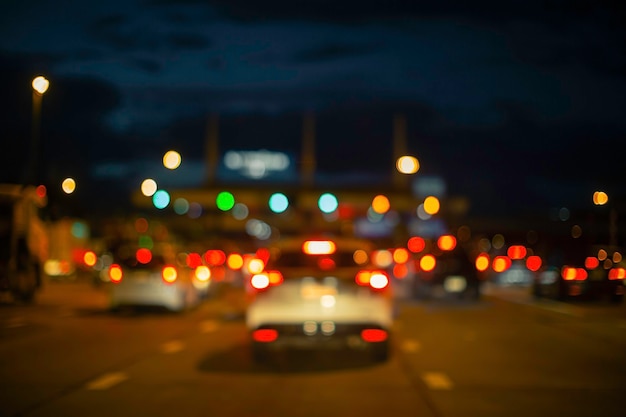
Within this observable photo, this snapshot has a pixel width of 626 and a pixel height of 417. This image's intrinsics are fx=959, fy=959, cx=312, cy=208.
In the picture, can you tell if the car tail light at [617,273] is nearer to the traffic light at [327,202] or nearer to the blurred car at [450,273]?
the blurred car at [450,273]

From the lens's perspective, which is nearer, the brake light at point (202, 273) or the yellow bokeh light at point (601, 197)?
the brake light at point (202, 273)

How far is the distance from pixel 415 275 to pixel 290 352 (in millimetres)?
18114

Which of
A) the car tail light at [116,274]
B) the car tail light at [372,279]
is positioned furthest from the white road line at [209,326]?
the car tail light at [372,279]

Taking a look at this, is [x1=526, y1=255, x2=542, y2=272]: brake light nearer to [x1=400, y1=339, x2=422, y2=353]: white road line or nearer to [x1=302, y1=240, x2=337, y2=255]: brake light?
[x1=400, y1=339, x2=422, y2=353]: white road line

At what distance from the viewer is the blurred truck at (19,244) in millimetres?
26547

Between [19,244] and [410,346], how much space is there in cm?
1453

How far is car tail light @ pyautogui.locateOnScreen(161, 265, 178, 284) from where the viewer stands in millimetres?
23938

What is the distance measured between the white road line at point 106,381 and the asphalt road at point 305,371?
0.01m

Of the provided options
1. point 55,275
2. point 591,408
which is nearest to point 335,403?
point 591,408

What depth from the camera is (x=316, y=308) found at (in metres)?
13.8

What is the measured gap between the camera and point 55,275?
4831cm

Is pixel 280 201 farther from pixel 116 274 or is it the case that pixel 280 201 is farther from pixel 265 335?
pixel 265 335

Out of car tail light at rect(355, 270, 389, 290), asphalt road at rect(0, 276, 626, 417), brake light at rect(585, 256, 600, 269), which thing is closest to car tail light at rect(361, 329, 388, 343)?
asphalt road at rect(0, 276, 626, 417)

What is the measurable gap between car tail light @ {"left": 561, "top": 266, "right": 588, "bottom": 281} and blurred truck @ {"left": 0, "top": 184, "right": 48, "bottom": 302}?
1522 centimetres
